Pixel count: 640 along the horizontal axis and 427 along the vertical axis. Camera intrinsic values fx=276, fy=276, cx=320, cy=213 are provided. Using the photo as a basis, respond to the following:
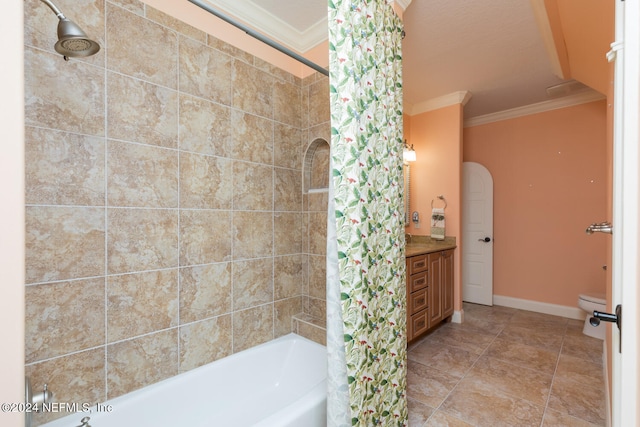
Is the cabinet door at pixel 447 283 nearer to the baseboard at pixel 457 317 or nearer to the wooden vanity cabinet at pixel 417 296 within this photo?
the baseboard at pixel 457 317

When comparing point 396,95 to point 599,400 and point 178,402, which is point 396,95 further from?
point 599,400

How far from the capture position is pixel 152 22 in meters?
1.44

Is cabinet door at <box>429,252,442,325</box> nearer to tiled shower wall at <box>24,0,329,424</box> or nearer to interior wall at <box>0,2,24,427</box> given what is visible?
tiled shower wall at <box>24,0,329,424</box>

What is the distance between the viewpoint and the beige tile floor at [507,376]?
173 cm

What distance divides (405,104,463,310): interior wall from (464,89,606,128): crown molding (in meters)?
0.90

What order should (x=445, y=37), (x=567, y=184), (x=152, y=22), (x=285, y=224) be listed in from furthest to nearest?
1. (x=567, y=184)
2. (x=445, y=37)
3. (x=285, y=224)
4. (x=152, y=22)

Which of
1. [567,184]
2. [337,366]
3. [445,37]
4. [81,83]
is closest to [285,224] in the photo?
[337,366]

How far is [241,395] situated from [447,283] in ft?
7.91

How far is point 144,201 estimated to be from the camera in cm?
142

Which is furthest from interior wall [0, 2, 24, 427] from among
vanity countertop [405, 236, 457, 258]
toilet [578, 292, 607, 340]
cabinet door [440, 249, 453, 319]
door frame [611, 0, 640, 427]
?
toilet [578, 292, 607, 340]

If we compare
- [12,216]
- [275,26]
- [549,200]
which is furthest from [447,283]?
[12,216]

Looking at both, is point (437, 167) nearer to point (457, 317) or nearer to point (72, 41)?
point (457, 317)

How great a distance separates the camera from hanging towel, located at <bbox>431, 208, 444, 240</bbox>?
3.32 metres

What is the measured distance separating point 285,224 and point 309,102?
979mm
